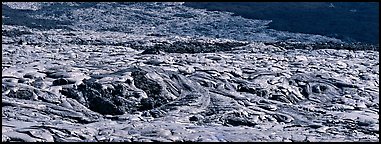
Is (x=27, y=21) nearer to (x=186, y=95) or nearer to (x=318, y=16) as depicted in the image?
(x=318, y=16)

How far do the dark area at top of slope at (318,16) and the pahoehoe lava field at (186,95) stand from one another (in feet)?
35.4

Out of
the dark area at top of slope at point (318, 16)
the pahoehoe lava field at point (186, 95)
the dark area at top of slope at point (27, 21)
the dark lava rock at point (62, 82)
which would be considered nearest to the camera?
the pahoehoe lava field at point (186, 95)

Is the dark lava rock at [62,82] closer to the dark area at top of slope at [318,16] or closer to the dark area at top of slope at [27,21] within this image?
the dark area at top of slope at [27,21]

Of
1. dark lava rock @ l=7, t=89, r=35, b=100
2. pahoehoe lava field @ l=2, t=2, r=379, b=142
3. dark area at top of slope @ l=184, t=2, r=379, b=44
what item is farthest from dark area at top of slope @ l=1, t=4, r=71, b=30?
dark lava rock @ l=7, t=89, r=35, b=100

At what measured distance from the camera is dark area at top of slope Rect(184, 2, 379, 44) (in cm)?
3025

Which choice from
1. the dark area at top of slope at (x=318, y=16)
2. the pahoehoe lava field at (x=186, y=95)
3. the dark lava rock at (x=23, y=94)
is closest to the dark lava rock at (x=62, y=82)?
the pahoehoe lava field at (x=186, y=95)

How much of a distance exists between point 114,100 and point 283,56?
7.78 meters

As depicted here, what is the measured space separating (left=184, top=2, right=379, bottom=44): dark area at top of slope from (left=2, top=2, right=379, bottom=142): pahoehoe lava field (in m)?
10.8

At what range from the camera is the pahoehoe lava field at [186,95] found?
9.74 metres

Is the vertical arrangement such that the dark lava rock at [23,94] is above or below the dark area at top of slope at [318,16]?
above

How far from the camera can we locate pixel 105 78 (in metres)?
12.1

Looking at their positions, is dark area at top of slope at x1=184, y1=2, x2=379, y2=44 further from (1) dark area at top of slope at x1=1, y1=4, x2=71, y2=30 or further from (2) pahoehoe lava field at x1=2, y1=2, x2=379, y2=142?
(1) dark area at top of slope at x1=1, y1=4, x2=71, y2=30

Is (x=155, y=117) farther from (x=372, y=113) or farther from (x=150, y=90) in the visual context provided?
(x=372, y=113)

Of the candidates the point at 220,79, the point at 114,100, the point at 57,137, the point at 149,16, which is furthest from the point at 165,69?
the point at 149,16
